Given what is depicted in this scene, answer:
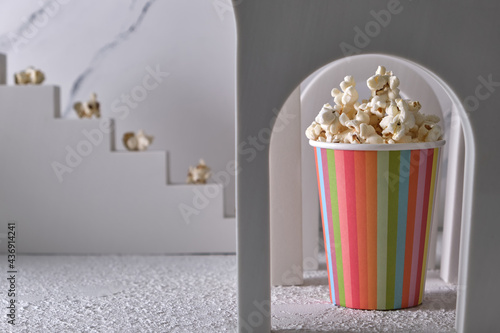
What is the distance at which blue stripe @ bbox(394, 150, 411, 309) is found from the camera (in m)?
1.10

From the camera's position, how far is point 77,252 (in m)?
1.66

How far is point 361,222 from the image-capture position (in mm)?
1119

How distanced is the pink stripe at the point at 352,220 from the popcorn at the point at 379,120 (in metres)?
0.05

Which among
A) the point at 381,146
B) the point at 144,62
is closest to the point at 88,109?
the point at 144,62

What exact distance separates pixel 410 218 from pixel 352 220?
0.11 metres

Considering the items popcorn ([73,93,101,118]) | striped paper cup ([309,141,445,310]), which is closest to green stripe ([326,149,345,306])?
striped paper cup ([309,141,445,310])

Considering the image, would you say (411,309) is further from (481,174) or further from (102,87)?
(102,87)

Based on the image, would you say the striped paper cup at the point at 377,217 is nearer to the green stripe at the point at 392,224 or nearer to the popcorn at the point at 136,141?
the green stripe at the point at 392,224

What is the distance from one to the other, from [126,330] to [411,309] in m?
0.55

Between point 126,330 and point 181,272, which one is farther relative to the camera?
point 181,272

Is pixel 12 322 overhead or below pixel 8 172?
below

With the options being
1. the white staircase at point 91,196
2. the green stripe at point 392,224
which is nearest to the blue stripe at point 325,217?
the green stripe at point 392,224

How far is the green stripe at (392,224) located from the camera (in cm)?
109

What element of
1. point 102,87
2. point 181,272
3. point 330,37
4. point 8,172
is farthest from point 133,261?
point 330,37
